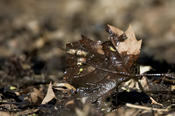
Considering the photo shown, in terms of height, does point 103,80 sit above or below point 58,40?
below

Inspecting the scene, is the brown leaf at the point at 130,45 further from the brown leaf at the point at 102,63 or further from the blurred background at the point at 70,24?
the blurred background at the point at 70,24

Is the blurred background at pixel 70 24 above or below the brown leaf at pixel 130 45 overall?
above

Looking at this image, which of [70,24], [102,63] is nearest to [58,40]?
[70,24]

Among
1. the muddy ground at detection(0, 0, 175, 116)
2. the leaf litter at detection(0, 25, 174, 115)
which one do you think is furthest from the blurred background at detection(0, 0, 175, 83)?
the leaf litter at detection(0, 25, 174, 115)

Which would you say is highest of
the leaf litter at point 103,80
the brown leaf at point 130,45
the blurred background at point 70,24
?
the blurred background at point 70,24

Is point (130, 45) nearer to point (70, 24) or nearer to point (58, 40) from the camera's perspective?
point (58, 40)

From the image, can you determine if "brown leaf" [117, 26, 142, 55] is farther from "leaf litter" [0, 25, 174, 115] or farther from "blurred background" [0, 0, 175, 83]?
"blurred background" [0, 0, 175, 83]

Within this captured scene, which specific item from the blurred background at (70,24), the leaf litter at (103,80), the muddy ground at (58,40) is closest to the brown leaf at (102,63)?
the leaf litter at (103,80)
